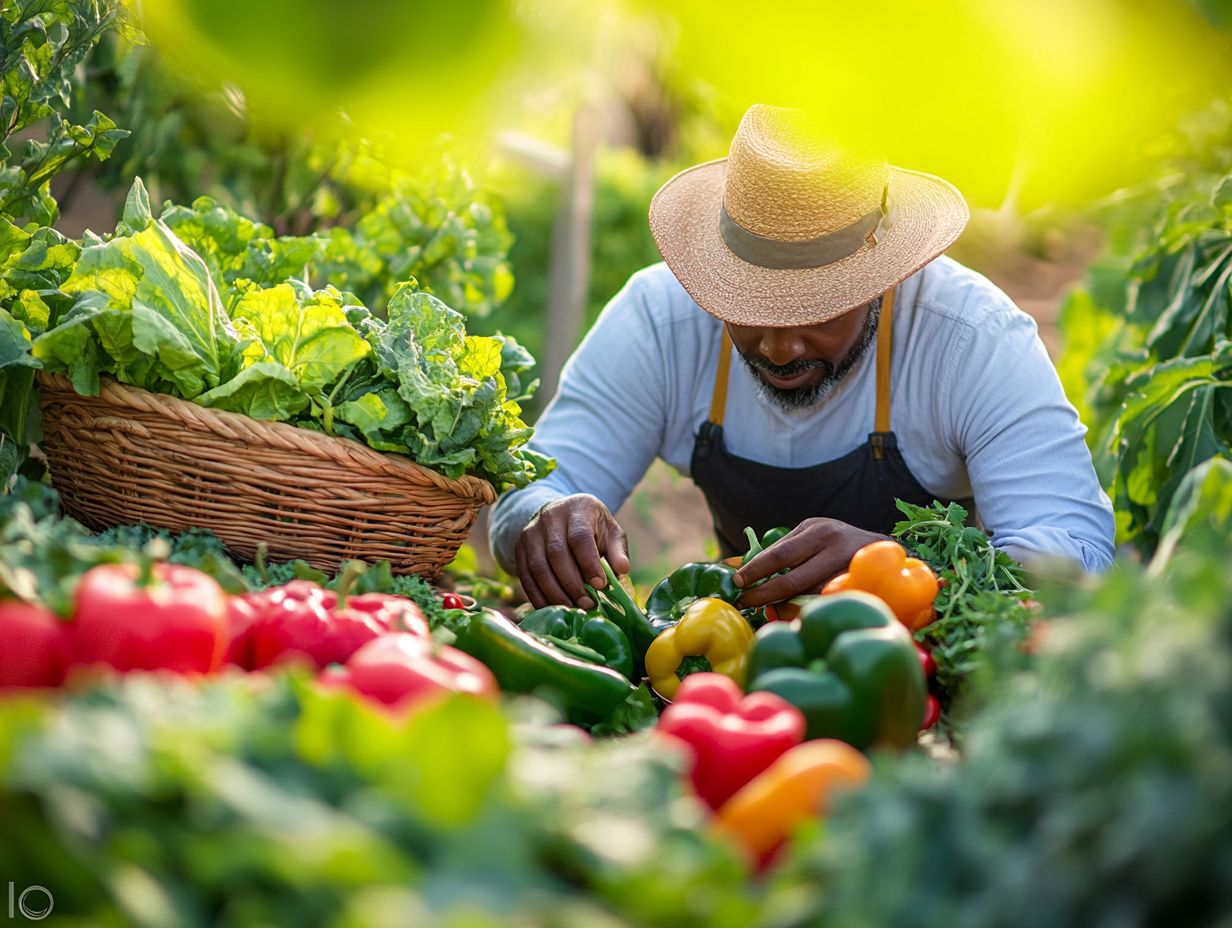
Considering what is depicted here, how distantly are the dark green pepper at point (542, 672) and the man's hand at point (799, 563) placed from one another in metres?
0.46

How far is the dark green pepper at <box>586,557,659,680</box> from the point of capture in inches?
95.2

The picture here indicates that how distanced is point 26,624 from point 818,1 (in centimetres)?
129

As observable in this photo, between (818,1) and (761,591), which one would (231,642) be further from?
(818,1)

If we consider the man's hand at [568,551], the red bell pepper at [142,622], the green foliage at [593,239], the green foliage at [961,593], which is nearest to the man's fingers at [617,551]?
the man's hand at [568,551]

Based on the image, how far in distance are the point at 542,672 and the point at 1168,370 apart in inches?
89.1

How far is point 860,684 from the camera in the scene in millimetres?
1582

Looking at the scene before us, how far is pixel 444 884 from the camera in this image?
2.99ft

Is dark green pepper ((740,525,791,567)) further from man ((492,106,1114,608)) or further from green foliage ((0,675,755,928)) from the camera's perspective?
green foliage ((0,675,755,928))

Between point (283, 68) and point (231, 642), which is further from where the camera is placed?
point (231, 642)

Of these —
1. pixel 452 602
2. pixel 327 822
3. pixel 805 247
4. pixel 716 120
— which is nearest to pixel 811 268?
pixel 805 247

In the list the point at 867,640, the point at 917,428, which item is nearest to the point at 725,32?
the point at 867,640

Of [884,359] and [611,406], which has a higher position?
[884,359]

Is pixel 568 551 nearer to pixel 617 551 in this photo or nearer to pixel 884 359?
pixel 617 551

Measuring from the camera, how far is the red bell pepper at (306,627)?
1713 mm
